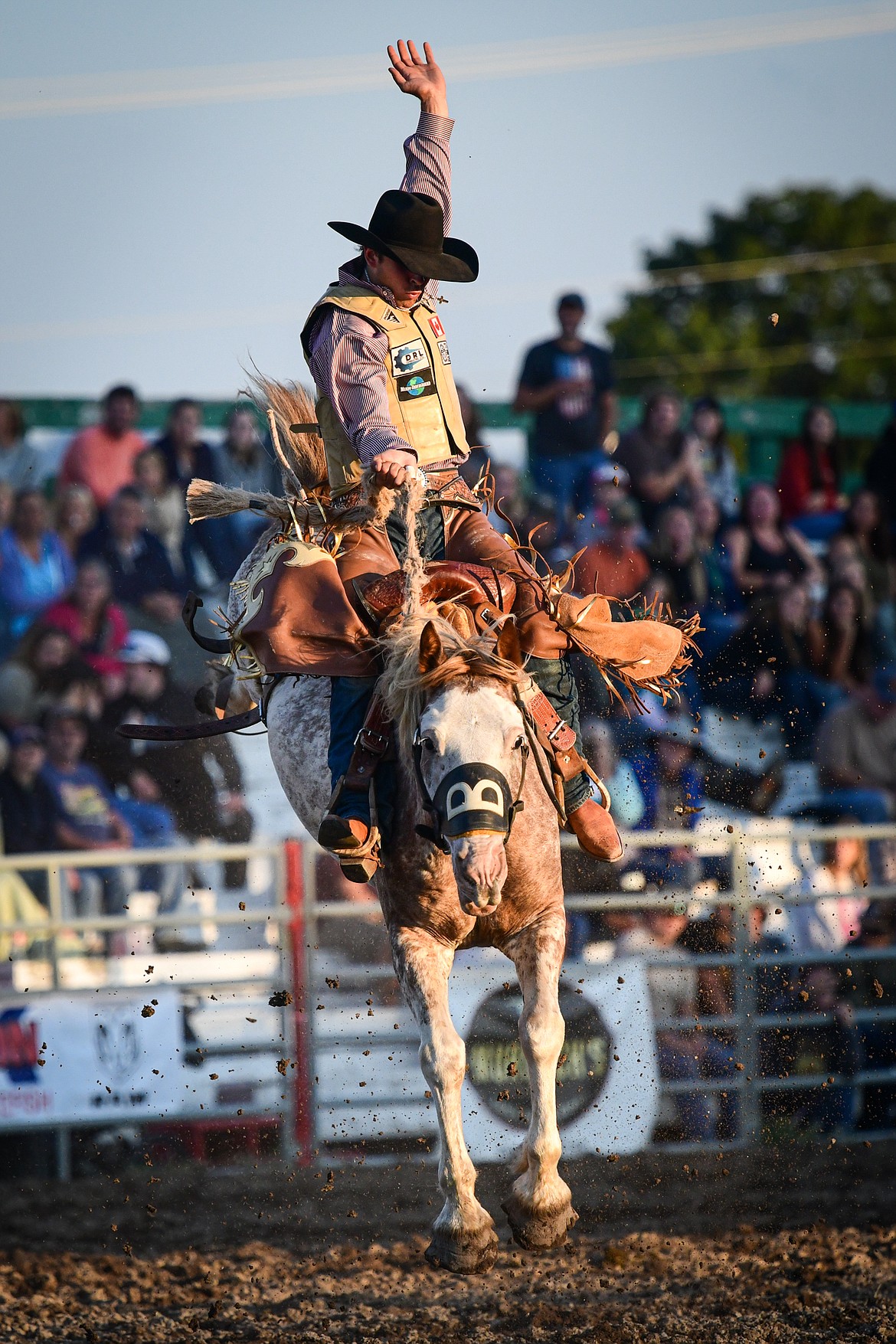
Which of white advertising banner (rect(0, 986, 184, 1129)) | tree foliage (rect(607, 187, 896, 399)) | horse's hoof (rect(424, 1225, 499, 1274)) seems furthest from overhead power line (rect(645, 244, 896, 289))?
horse's hoof (rect(424, 1225, 499, 1274))

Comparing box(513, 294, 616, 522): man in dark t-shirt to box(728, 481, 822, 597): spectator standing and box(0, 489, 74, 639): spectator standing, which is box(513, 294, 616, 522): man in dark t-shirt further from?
box(0, 489, 74, 639): spectator standing

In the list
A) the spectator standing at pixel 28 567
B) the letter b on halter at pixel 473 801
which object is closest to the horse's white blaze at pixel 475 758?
the letter b on halter at pixel 473 801

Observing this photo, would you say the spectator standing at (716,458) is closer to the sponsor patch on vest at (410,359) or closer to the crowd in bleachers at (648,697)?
the crowd in bleachers at (648,697)

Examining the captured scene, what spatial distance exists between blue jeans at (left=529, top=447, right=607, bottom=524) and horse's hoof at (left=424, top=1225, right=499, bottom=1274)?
6.13m

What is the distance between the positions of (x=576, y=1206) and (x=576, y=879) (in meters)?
1.79

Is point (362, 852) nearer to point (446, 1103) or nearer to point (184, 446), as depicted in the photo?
point (446, 1103)

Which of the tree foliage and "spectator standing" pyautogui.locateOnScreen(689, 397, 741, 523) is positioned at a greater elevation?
the tree foliage

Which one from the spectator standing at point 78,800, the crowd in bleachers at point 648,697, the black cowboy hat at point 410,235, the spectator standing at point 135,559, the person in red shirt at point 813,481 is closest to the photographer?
the black cowboy hat at point 410,235

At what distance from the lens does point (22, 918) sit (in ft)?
26.1

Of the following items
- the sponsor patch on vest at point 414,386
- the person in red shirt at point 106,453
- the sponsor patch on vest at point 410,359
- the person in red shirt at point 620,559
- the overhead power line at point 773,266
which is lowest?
the sponsor patch on vest at point 414,386

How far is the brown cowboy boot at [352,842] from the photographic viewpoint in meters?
4.41

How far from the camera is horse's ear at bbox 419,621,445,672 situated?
14.2ft

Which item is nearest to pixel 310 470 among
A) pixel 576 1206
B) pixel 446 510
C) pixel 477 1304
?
pixel 446 510

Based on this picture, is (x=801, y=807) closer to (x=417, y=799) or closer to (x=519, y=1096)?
(x=519, y=1096)
